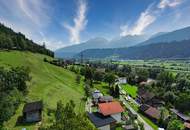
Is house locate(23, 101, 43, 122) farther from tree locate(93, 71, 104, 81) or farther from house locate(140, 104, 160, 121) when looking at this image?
tree locate(93, 71, 104, 81)

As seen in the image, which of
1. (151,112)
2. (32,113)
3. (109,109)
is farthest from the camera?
(151,112)

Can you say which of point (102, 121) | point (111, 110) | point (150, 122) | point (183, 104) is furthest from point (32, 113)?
point (183, 104)

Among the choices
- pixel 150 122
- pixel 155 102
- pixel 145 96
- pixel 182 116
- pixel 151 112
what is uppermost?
pixel 145 96

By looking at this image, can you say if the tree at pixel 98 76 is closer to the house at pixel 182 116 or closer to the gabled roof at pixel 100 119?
the house at pixel 182 116

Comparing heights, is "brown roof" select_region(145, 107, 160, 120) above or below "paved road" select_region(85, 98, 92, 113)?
below

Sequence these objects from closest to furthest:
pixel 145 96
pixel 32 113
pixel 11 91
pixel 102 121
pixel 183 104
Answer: pixel 32 113, pixel 102 121, pixel 11 91, pixel 183 104, pixel 145 96

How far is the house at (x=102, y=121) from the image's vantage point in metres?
59.0

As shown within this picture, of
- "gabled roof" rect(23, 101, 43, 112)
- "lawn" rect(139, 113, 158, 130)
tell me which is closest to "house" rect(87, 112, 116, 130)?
"gabled roof" rect(23, 101, 43, 112)

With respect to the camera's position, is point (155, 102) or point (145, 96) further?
point (145, 96)

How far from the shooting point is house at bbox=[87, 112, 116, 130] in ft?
194

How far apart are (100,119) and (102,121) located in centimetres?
140

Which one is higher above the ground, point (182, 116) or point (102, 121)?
point (102, 121)

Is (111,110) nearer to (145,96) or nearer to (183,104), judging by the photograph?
(183,104)

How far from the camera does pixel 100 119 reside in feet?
204
